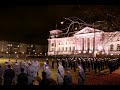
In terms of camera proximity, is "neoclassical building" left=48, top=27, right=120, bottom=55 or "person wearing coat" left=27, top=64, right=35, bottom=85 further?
"neoclassical building" left=48, top=27, right=120, bottom=55

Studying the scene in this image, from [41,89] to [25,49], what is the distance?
55794 millimetres

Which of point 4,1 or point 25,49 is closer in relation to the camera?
point 4,1

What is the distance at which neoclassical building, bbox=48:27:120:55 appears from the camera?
53.3 metres

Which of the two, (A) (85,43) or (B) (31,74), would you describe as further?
(A) (85,43)

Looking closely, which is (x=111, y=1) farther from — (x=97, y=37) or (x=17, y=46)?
(x=17, y=46)

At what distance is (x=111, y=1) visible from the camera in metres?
10.0

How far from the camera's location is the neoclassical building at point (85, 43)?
5331 centimetres

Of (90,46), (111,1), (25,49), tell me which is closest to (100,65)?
(111,1)

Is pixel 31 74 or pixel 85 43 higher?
pixel 85 43

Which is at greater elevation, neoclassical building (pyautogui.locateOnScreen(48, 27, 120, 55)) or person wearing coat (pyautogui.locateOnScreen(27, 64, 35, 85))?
neoclassical building (pyautogui.locateOnScreen(48, 27, 120, 55))

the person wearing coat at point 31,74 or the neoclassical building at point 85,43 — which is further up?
the neoclassical building at point 85,43

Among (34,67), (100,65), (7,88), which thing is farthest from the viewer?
(100,65)

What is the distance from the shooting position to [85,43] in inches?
2459

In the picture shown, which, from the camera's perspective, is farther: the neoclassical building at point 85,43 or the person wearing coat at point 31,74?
the neoclassical building at point 85,43
